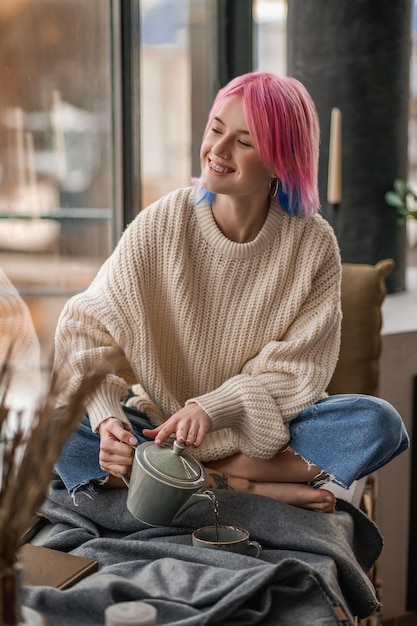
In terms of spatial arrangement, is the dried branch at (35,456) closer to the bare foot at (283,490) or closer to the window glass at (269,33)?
the bare foot at (283,490)

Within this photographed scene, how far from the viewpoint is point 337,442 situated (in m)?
1.79

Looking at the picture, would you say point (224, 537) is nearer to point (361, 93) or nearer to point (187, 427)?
point (187, 427)

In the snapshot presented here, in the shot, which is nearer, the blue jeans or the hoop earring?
the blue jeans

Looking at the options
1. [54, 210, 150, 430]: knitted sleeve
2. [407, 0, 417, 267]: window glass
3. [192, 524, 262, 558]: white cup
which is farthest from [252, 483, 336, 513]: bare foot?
[407, 0, 417, 267]: window glass

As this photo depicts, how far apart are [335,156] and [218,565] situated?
1529mm

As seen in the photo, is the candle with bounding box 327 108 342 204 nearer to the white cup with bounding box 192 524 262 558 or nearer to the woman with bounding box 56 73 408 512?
the woman with bounding box 56 73 408 512

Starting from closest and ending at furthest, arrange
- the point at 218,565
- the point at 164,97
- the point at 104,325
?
the point at 218,565 < the point at 104,325 < the point at 164,97

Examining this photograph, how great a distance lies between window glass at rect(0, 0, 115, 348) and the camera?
2.44m

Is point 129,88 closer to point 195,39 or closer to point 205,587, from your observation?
point 195,39

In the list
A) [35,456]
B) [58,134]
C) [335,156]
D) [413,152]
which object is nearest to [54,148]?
[58,134]

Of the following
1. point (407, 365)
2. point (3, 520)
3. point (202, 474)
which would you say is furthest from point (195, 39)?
point (3, 520)

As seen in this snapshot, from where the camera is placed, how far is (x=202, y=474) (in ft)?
5.32

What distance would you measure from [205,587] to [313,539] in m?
0.31

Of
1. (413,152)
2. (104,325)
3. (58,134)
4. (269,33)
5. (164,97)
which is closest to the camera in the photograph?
(104,325)
